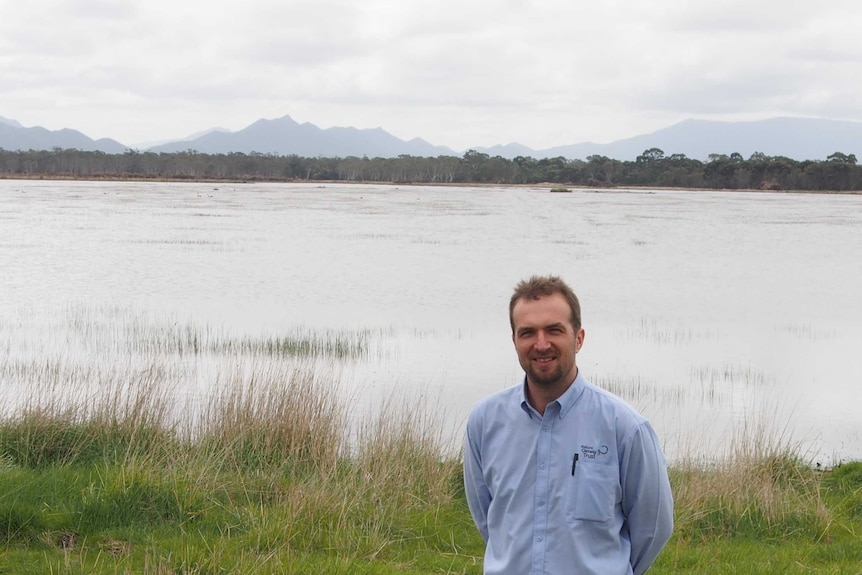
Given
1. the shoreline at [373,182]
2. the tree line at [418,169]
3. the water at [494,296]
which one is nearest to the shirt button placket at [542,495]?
the water at [494,296]

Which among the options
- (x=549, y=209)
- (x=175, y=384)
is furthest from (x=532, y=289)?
(x=549, y=209)

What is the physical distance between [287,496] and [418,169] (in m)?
127

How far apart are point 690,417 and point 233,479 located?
679 centimetres

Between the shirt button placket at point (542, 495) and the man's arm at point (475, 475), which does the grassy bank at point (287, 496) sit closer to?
the man's arm at point (475, 475)

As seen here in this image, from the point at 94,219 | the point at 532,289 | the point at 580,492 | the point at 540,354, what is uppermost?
the point at 532,289

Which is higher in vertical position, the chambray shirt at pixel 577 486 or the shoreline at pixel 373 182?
the chambray shirt at pixel 577 486

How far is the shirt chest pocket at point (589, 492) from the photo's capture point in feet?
10.4

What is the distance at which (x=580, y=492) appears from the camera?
315 centimetres

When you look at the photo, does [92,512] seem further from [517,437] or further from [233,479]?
[517,437]

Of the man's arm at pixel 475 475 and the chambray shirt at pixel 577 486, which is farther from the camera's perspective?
the man's arm at pixel 475 475

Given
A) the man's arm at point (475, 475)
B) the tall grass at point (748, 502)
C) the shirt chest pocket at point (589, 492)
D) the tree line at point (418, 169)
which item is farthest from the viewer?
the tree line at point (418, 169)

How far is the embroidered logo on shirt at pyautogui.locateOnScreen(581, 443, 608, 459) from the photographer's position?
3162 millimetres

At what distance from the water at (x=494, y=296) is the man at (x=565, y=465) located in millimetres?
6116

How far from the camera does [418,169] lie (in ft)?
438
